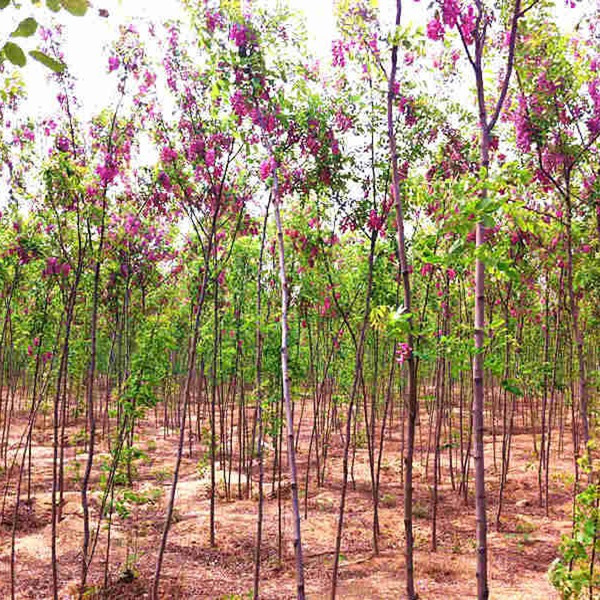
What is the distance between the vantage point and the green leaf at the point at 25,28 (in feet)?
3.52

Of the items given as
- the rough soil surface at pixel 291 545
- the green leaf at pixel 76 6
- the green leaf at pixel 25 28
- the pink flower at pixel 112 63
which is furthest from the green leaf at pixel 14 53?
the pink flower at pixel 112 63

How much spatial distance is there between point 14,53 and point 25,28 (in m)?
0.06

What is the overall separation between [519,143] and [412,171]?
4.24ft

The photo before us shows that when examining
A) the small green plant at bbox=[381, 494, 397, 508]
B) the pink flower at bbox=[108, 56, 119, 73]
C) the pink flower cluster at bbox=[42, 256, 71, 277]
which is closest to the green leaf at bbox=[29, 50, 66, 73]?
the pink flower at bbox=[108, 56, 119, 73]

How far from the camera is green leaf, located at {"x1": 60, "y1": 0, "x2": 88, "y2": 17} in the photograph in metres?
1.07

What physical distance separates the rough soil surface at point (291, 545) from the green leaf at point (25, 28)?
4511 mm

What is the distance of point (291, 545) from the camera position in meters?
8.91

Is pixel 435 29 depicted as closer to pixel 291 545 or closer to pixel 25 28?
pixel 25 28

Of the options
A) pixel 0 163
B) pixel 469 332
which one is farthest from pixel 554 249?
pixel 0 163

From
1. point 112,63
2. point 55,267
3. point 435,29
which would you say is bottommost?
point 55,267

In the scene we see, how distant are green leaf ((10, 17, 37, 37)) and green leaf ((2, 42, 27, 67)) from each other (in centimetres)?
2

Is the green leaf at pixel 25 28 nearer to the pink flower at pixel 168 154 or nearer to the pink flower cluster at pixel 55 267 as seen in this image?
the pink flower at pixel 168 154

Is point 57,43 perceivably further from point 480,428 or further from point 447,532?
point 447,532

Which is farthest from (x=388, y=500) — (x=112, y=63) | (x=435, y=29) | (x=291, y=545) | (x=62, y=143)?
(x=435, y=29)
